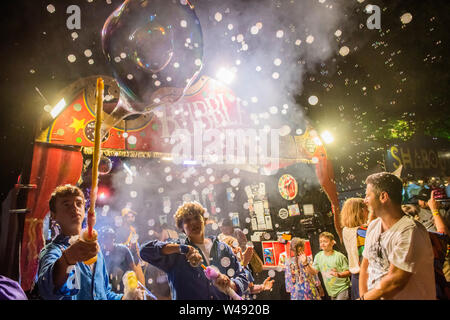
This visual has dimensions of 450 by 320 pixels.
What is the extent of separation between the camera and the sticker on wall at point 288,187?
688 centimetres

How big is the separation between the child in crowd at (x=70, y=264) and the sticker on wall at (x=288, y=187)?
18.0 feet

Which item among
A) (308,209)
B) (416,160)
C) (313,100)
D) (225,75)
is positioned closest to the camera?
(225,75)

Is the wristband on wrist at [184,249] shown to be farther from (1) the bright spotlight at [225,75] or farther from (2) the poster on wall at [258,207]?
(2) the poster on wall at [258,207]

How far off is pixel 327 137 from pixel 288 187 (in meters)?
1.89

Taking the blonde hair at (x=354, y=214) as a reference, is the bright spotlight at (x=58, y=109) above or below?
above

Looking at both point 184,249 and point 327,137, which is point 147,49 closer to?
point 184,249

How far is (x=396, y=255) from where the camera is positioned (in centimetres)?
208

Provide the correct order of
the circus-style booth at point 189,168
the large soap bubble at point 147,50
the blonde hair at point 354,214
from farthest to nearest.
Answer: the blonde hair at point 354,214 → the circus-style booth at point 189,168 → the large soap bubble at point 147,50

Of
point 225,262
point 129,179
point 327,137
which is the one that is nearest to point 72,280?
point 225,262

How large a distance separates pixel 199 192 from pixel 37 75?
6.23 meters

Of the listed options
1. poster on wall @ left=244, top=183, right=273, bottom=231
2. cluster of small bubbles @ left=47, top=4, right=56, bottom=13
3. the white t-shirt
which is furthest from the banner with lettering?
cluster of small bubbles @ left=47, top=4, right=56, bottom=13

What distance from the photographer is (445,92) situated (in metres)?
8.45

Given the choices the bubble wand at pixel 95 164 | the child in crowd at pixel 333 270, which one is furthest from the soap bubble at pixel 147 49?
the child in crowd at pixel 333 270
